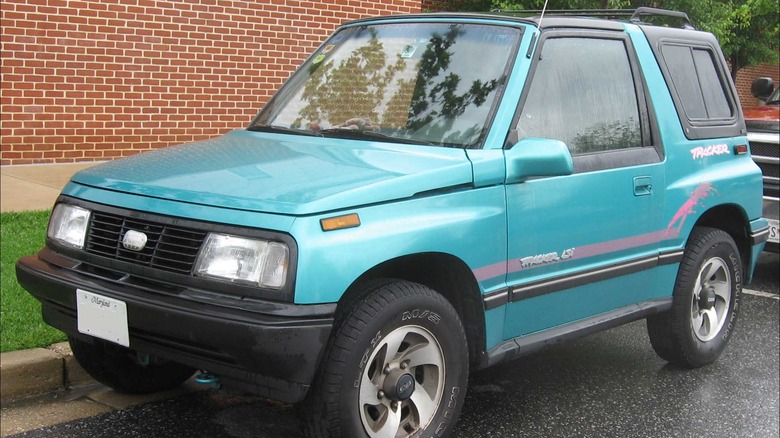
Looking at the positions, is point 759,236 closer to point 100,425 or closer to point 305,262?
point 305,262

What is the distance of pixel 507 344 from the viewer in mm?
4141

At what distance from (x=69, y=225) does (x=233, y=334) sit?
1.06 meters

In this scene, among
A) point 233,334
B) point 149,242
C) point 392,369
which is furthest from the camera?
point 392,369

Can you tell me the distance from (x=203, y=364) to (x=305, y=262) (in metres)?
0.55

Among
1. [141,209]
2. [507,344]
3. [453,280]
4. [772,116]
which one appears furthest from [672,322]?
[772,116]

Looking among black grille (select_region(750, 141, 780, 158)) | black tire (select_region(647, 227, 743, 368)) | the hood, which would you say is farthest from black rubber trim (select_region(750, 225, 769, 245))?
black grille (select_region(750, 141, 780, 158))

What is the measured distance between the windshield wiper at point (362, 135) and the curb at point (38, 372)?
5.63 ft

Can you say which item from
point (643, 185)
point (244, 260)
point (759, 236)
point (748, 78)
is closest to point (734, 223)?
point (759, 236)

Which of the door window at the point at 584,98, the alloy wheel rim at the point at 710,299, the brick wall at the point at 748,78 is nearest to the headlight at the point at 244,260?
the door window at the point at 584,98

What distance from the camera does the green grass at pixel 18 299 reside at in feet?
15.6

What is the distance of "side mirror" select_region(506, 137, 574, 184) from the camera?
397 cm

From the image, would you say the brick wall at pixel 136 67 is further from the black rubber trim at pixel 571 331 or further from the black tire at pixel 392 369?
the black tire at pixel 392 369

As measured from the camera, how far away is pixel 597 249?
4.45m

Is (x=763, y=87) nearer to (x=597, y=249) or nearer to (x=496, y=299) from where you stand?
(x=597, y=249)
